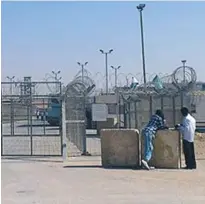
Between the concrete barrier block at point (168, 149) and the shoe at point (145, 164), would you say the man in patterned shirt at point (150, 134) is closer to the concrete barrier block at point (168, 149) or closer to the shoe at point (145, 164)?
the shoe at point (145, 164)

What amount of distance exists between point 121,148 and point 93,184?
341 cm

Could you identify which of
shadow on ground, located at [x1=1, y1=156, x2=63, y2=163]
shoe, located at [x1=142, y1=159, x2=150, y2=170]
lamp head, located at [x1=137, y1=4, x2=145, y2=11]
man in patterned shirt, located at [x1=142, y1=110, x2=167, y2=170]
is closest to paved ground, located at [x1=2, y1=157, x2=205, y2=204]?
shoe, located at [x1=142, y1=159, x2=150, y2=170]

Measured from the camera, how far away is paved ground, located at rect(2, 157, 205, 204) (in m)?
10.7

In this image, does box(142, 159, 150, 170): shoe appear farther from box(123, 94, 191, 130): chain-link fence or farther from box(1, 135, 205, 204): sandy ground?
box(123, 94, 191, 130): chain-link fence

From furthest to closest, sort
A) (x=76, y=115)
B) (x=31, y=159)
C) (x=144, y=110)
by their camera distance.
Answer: (x=144, y=110)
(x=76, y=115)
(x=31, y=159)

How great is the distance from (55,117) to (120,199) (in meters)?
31.1

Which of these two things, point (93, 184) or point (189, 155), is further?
point (189, 155)

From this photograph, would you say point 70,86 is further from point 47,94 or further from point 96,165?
point 96,165

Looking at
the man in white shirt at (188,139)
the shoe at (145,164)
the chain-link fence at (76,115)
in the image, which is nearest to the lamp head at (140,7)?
the chain-link fence at (76,115)

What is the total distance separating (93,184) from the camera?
12570mm

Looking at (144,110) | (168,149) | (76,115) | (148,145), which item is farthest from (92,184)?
(144,110)

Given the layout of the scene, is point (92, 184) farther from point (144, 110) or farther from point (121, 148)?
point (144, 110)

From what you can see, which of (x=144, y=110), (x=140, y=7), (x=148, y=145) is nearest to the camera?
(x=148, y=145)

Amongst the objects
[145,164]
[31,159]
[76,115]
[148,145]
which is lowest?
[145,164]
